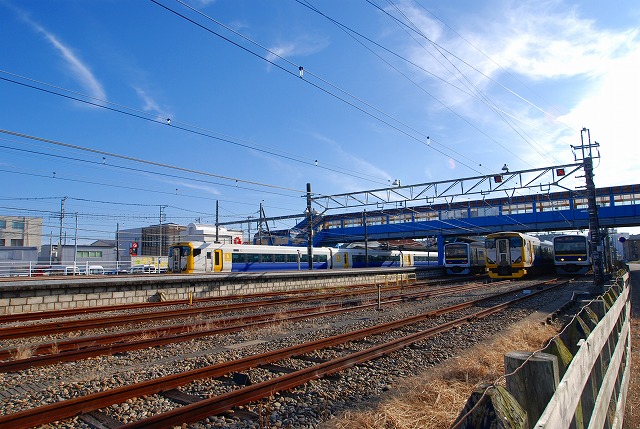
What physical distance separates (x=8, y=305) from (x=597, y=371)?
16.3 m

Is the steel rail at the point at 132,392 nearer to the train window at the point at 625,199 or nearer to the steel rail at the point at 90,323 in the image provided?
the steel rail at the point at 90,323

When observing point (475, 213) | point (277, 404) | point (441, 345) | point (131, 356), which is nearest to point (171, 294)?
point (131, 356)

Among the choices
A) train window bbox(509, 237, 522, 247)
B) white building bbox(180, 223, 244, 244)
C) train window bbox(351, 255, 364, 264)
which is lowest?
train window bbox(351, 255, 364, 264)

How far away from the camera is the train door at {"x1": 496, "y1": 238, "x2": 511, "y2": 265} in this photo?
30000 mm

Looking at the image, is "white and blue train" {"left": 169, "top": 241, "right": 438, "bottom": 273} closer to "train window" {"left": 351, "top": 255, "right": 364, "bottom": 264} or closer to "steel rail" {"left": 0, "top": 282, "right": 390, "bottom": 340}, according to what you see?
"train window" {"left": 351, "top": 255, "right": 364, "bottom": 264}

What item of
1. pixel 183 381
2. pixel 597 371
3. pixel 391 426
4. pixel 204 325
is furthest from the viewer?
pixel 204 325

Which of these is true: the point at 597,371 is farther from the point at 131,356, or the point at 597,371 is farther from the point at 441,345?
the point at 131,356

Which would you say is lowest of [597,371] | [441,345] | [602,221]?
[441,345]

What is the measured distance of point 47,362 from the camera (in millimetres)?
7367

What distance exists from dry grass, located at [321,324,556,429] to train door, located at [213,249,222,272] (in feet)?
78.0

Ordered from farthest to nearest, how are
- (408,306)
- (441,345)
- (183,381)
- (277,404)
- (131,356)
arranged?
(408,306), (441,345), (131,356), (183,381), (277,404)

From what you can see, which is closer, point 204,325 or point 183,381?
point 183,381

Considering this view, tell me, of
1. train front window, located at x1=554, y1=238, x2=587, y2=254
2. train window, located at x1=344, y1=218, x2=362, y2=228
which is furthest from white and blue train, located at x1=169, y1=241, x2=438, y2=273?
train front window, located at x1=554, y1=238, x2=587, y2=254

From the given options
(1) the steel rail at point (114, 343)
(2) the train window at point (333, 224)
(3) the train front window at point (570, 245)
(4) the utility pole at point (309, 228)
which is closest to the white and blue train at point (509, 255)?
(3) the train front window at point (570, 245)
